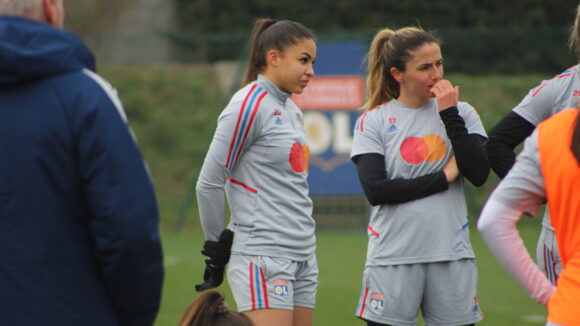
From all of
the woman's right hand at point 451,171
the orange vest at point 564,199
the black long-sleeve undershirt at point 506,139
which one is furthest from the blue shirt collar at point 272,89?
the orange vest at point 564,199

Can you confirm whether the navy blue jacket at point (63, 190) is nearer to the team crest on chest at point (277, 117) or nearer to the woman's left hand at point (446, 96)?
the team crest on chest at point (277, 117)

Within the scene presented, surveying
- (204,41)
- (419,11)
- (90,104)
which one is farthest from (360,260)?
(419,11)

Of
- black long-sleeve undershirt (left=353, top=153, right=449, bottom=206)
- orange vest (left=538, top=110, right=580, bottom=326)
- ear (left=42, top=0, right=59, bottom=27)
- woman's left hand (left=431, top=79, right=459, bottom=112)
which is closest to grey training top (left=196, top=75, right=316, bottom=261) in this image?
black long-sleeve undershirt (left=353, top=153, right=449, bottom=206)

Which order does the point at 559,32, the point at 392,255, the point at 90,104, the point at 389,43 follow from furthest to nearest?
the point at 559,32
the point at 389,43
the point at 392,255
the point at 90,104

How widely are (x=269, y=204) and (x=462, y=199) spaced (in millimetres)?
870

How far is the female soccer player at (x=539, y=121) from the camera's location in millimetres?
3705

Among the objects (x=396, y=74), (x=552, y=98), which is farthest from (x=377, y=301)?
(x=552, y=98)

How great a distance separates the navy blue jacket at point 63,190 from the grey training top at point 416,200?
1.64 metres

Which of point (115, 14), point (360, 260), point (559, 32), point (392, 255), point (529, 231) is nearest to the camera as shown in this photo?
point (392, 255)

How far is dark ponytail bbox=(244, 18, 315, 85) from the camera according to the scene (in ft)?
13.1

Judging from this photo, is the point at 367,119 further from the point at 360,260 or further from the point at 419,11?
the point at 419,11

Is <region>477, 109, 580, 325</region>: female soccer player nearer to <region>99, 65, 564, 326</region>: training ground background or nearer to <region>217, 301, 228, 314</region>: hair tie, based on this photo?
<region>217, 301, 228, 314</region>: hair tie

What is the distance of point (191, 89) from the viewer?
738 inches

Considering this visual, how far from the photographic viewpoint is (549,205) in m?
2.39
